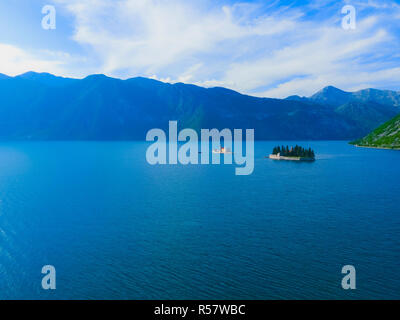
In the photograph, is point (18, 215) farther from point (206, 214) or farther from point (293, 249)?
point (293, 249)

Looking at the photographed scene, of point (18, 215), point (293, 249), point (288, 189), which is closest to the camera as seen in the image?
point (293, 249)

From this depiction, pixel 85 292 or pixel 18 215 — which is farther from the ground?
pixel 18 215

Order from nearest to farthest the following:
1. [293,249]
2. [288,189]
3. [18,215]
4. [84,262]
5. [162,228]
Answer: [84,262] < [293,249] < [162,228] < [18,215] < [288,189]
